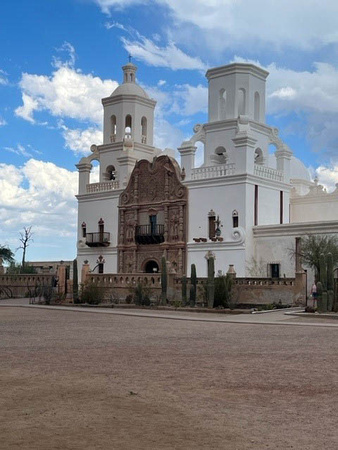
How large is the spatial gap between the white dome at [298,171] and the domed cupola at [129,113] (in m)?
11.6

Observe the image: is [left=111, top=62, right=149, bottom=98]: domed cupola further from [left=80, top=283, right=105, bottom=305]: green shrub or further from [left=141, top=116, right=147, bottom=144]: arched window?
[left=80, top=283, right=105, bottom=305]: green shrub

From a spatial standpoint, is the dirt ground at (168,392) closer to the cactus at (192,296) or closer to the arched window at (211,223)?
the cactus at (192,296)

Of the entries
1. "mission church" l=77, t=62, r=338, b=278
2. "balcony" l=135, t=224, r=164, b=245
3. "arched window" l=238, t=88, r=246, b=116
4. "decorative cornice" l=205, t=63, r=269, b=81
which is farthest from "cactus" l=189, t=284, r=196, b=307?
"decorative cornice" l=205, t=63, r=269, b=81

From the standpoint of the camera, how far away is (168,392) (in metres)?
10.2

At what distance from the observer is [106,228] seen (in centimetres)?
5256

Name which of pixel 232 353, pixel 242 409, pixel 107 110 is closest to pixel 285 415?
pixel 242 409

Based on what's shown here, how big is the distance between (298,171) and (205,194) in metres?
12.3

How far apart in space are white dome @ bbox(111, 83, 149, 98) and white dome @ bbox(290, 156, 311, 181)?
1306 centimetres

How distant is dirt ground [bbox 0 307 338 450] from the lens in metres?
7.49

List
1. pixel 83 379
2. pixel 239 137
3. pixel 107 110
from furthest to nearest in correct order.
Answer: pixel 107 110
pixel 239 137
pixel 83 379

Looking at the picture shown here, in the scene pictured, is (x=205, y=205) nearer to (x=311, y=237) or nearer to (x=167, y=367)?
(x=311, y=237)

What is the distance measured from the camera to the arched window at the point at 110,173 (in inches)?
2176

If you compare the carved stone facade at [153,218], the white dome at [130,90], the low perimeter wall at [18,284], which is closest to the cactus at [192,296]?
the carved stone facade at [153,218]

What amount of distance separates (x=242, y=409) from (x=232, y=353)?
6169 mm
